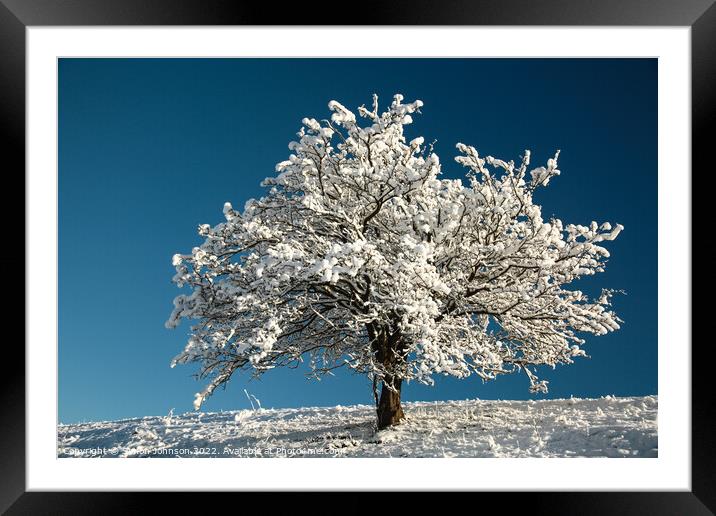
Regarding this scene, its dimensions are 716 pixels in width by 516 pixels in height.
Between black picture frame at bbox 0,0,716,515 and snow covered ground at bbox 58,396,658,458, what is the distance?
5.55 feet

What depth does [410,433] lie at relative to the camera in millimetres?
10766

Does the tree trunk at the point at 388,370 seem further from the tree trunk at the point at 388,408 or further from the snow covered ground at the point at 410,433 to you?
the snow covered ground at the point at 410,433

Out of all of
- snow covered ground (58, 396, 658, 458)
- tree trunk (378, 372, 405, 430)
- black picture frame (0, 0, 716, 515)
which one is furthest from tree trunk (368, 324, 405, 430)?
black picture frame (0, 0, 716, 515)

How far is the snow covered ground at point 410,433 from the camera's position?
9352 millimetres

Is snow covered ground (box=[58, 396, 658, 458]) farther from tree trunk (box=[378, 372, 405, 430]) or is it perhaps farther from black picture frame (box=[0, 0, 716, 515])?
black picture frame (box=[0, 0, 716, 515])

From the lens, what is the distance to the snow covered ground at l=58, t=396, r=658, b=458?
9352mm

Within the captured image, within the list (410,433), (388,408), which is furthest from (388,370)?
(410,433)
